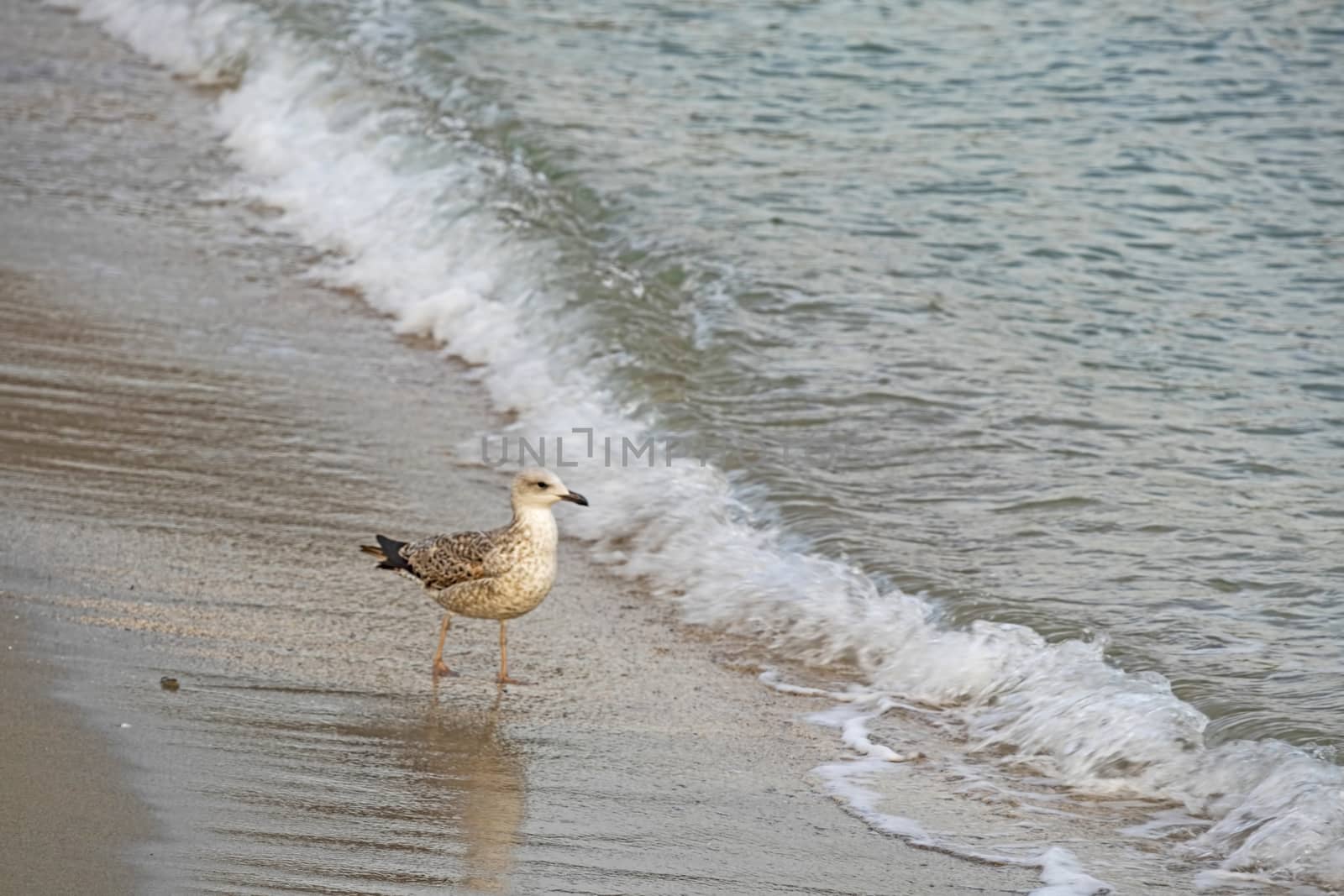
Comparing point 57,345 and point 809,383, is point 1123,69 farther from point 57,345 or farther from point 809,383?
point 57,345

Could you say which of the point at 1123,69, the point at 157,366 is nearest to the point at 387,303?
the point at 157,366

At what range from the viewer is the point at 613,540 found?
7223 millimetres

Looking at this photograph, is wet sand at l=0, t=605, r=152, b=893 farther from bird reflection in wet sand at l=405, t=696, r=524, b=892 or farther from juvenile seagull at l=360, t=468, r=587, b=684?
juvenile seagull at l=360, t=468, r=587, b=684

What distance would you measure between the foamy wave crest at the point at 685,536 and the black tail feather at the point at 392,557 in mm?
1174

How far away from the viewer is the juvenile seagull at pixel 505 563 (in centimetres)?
563

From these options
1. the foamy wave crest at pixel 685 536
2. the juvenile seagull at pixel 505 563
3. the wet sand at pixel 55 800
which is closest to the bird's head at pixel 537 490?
the juvenile seagull at pixel 505 563

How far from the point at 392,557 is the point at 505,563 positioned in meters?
0.57

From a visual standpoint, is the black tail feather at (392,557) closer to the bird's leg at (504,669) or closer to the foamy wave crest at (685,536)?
the bird's leg at (504,669)

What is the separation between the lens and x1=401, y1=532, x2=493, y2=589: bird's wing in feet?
18.7

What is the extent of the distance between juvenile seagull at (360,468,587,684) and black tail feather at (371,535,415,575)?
0.37ft

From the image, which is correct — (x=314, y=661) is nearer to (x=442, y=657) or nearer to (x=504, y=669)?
(x=442, y=657)

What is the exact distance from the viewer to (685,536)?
280 inches

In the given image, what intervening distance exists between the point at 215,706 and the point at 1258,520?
4.28 m

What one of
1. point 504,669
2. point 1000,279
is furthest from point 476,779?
point 1000,279
